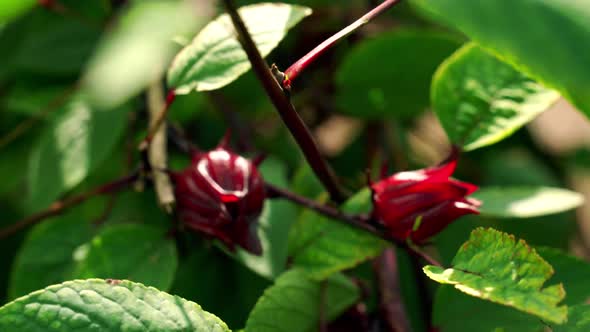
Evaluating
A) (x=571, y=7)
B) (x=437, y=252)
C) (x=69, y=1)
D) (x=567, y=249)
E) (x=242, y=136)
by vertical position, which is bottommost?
(x=567, y=249)

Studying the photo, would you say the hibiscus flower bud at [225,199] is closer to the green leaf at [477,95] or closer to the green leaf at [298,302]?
the green leaf at [298,302]

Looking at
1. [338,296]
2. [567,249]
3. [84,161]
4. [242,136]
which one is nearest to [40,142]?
[84,161]

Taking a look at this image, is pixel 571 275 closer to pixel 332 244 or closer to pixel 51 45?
pixel 332 244

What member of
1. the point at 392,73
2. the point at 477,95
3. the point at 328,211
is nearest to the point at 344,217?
the point at 328,211

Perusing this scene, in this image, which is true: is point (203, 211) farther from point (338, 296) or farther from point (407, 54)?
point (407, 54)

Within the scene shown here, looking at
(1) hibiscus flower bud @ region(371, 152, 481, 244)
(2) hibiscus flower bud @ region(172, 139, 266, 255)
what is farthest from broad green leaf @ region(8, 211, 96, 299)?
(1) hibiscus flower bud @ region(371, 152, 481, 244)

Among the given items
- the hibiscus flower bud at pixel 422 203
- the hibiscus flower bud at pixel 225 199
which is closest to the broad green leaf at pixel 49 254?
the hibiscus flower bud at pixel 225 199

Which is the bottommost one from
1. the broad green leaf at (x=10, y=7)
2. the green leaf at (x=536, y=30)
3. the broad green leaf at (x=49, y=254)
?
the broad green leaf at (x=49, y=254)
